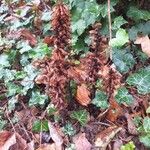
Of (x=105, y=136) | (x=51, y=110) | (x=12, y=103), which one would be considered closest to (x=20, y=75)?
(x=12, y=103)

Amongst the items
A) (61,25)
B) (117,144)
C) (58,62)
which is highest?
(61,25)

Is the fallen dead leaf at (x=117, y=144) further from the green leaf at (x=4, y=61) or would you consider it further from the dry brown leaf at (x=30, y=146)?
the green leaf at (x=4, y=61)

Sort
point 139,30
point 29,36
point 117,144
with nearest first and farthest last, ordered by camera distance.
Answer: point 117,144 → point 139,30 → point 29,36

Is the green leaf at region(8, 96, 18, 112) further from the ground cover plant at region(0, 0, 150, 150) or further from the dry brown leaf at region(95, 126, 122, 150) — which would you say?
the dry brown leaf at region(95, 126, 122, 150)

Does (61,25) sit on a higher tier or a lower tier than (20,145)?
higher

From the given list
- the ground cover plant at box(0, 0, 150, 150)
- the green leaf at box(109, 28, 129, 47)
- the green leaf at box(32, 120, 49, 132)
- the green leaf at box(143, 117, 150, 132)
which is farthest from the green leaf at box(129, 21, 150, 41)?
the green leaf at box(32, 120, 49, 132)

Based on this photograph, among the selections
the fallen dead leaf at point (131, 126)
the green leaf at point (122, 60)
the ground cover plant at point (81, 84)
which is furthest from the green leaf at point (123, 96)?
the green leaf at point (122, 60)

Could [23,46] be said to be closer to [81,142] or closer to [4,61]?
[4,61]

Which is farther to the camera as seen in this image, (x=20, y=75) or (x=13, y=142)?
(x=20, y=75)
